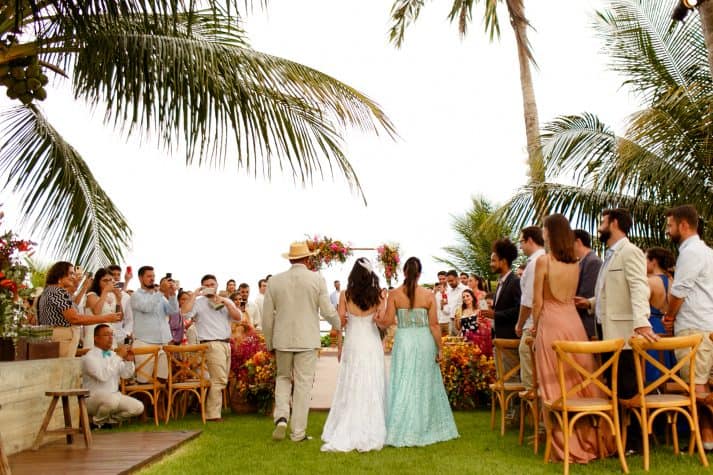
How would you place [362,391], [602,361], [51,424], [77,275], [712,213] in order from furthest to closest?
[712,213]
[77,275]
[51,424]
[362,391]
[602,361]

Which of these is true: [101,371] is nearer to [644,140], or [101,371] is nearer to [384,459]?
[384,459]

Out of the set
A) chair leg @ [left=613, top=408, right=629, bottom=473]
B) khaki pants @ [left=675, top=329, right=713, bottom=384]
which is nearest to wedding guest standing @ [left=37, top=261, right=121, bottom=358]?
chair leg @ [left=613, top=408, right=629, bottom=473]

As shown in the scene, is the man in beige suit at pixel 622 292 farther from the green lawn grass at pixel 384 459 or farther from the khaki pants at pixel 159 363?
the khaki pants at pixel 159 363

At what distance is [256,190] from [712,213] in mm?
6849

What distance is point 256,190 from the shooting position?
7730mm

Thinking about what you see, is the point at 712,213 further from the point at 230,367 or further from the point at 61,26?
the point at 61,26

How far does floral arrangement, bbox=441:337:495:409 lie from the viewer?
35.6ft

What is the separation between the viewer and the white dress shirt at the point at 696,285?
6.88 metres

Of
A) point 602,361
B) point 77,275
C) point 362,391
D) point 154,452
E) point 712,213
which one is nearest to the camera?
point 602,361

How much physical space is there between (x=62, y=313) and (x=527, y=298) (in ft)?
17.5

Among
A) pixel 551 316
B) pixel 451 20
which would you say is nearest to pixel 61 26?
pixel 551 316

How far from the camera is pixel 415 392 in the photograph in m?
8.39

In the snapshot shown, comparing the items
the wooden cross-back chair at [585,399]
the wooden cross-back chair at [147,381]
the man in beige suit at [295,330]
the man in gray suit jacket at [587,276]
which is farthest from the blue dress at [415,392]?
the wooden cross-back chair at [147,381]

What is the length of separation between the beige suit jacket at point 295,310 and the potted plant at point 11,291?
8.17ft
